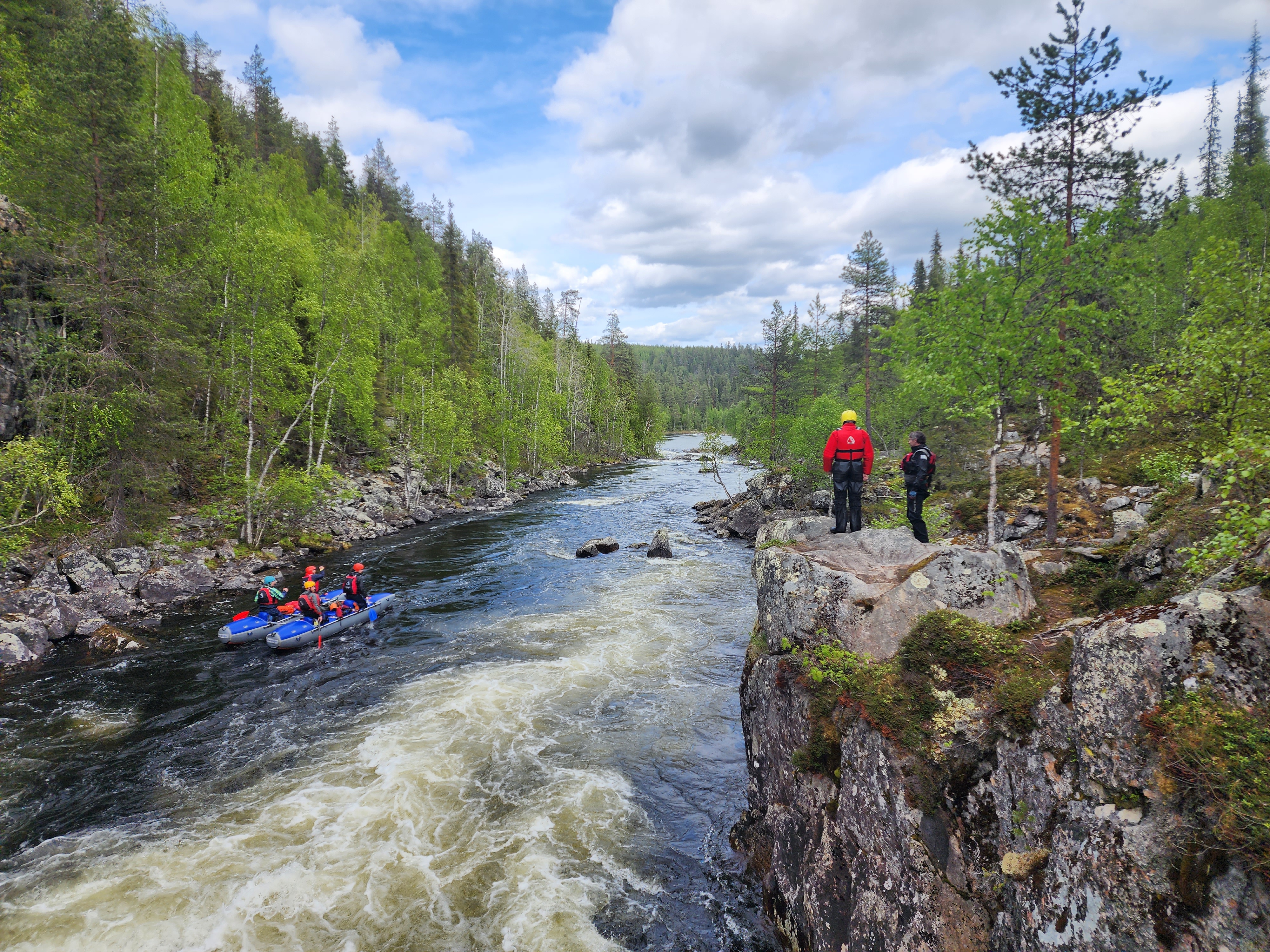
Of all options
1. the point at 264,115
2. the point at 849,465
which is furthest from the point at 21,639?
the point at 264,115

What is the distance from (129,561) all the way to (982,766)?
83.0 feet

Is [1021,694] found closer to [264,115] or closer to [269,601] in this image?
[269,601]

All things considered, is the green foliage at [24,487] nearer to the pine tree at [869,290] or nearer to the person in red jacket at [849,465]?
the person in red jacket at [849,465]

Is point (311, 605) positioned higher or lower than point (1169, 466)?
lower

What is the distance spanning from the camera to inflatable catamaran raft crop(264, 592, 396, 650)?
52.0ft

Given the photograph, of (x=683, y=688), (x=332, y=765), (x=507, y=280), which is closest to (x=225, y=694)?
(x=332, y=765)

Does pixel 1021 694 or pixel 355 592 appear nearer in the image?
pixel 1021 694

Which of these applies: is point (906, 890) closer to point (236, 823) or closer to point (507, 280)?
point (236, 823)

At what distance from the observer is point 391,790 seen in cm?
995

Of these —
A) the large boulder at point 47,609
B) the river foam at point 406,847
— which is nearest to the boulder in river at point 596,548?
the river foam at point 406,847

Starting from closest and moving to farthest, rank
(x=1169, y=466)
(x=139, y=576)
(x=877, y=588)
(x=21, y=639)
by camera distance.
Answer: (x=877, y=588) < (x=1169, y=466) < (x=21, y=639) < (x=139, y=576)

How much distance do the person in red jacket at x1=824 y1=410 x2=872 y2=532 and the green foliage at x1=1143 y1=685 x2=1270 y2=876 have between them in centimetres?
630

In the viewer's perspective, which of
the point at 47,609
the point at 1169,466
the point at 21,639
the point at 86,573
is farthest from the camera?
the point at 86,573

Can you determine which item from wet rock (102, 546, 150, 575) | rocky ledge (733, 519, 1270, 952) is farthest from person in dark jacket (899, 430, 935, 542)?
wet rock (102, 546, 150, 575)
